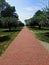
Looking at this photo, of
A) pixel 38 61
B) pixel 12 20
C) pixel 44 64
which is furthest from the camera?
pixel 12 20

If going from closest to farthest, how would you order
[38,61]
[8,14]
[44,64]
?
1. [44,64]
2. [38,61]
3. [8,14]

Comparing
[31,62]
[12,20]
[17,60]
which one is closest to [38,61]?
[31,62]

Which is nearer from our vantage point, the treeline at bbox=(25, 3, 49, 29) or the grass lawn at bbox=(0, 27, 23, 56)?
the grass lawn at bbox=(0, 27, 23, 56)

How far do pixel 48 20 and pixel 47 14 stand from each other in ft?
5.81

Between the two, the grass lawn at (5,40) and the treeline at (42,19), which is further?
the treeline at (42,19)

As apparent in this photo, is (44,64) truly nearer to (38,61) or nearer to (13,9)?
(38,61)

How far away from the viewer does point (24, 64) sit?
999 centimetres

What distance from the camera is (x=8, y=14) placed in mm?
119875

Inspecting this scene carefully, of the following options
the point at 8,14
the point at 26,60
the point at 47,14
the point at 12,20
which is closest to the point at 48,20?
the point at 47,14

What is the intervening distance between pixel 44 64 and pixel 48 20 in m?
31.3

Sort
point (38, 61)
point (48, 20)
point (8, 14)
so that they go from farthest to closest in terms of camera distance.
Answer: point (8, 14)
point (48, 20)
point (38, 61)

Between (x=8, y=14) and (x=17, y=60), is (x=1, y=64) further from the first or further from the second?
(x=8, y=14)

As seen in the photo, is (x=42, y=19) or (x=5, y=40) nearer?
(x=5, y=40)

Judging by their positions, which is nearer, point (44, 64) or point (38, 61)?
point (44, 64)
